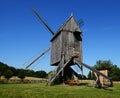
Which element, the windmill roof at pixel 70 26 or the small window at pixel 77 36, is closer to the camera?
the windmill roof at pixel 70 26

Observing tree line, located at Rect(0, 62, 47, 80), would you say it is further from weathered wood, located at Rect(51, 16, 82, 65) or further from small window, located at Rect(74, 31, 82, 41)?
small window, located at Rect(74, 31, 82, 41)

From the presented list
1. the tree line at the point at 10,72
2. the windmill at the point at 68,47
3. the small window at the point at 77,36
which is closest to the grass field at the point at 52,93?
the windmill at the point at 68,47

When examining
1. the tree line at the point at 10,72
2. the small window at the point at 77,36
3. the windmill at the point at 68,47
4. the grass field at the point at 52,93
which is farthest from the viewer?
the tree line at the point at 10,72

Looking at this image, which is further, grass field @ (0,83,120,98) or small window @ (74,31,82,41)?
small window @ (74,31,82,41)

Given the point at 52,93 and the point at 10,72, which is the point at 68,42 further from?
the point at 10,72

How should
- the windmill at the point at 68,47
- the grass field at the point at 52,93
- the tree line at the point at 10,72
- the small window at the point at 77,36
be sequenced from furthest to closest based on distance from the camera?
the tree line at the point at 10,72 → the small window at the point at 77,36 → the windmill at the point at 68,47 → the grass field at the point at 52,93

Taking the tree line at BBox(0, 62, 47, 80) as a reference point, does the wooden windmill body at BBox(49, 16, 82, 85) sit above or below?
below

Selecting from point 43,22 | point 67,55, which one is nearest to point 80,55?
point 67,55

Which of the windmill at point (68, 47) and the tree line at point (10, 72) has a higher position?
the tree line at point (10, 72)

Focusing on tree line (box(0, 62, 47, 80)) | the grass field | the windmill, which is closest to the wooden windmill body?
the windmill

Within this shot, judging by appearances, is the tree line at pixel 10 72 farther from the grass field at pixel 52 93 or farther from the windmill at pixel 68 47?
the grass field at pixel 52 93

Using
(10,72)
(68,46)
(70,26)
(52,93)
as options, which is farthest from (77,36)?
(10,72)

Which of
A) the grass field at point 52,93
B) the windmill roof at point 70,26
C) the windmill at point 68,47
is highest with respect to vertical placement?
the windmill roof at point 70,26

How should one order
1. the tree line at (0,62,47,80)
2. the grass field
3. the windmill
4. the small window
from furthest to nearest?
the tree line at (0,62,47,80) → the small window → the windmill → the grass field
